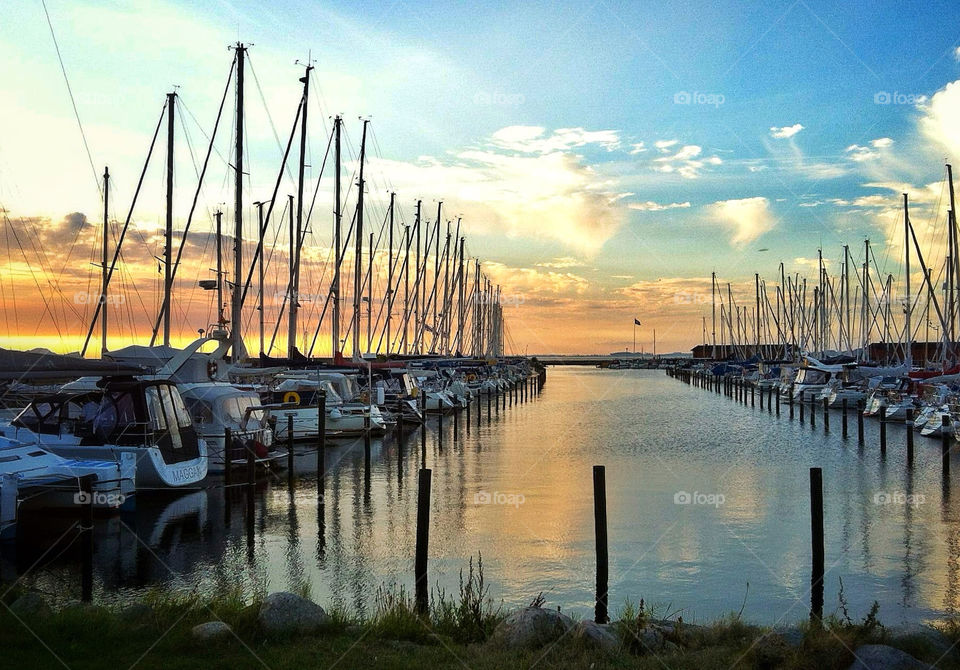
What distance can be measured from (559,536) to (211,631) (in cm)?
1288

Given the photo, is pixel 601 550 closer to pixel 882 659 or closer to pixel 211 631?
pixel 882 659

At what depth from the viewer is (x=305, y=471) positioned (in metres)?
33.2

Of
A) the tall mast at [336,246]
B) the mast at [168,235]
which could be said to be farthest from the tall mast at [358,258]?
the mast at [168,235]

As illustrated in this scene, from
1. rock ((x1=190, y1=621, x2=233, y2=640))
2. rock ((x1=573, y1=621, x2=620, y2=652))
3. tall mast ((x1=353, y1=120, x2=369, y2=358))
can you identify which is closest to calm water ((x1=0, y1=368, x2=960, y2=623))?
rock ((x1=190, y1=621, x2=233, y2=640))

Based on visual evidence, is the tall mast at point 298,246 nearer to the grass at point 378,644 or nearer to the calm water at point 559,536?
the calm water at point 559,536

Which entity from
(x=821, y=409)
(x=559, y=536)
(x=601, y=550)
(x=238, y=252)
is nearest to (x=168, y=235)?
(x=238, y=252)

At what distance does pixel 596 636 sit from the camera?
11.1m

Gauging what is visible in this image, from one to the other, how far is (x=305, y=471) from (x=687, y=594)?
19.9 m

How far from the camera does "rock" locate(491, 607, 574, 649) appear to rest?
11.0m

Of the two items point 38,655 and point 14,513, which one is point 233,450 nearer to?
point 14,513

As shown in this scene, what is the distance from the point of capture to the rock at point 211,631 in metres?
10.7

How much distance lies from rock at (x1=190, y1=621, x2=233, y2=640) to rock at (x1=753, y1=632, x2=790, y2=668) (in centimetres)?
681

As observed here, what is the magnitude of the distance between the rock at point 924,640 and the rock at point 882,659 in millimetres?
547

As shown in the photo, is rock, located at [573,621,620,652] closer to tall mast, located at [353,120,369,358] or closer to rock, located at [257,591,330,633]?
rock, located at [257,591,330,633]
